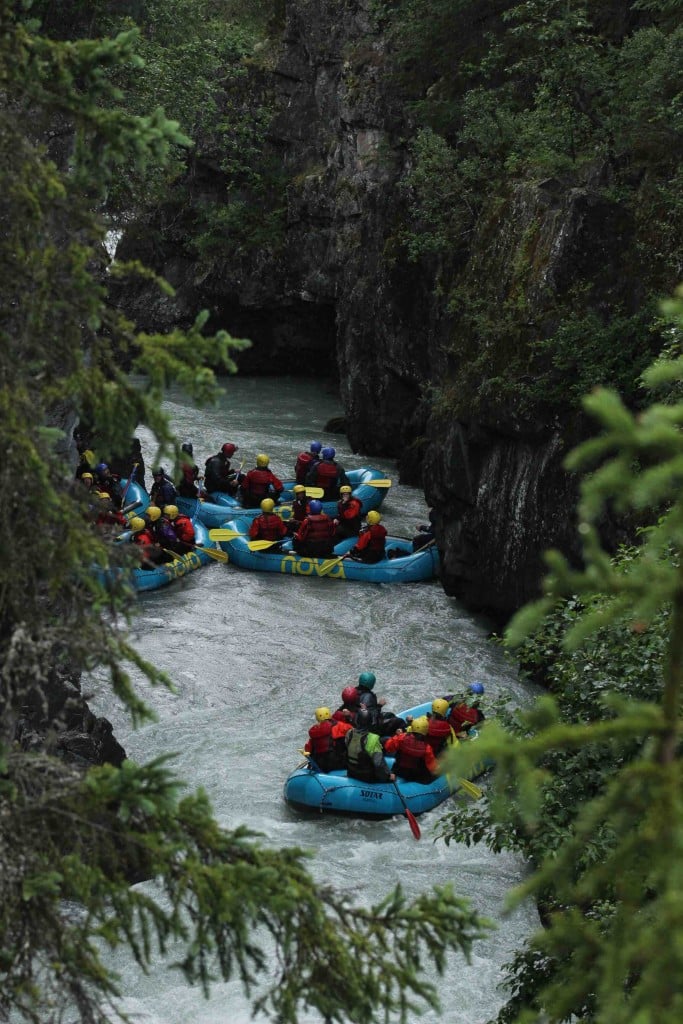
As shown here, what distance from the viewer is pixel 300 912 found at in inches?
190

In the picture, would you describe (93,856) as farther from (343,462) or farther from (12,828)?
(343,462)

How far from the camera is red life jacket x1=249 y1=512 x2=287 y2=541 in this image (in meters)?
20.0

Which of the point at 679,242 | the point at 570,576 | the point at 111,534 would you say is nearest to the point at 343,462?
the point at 679,242

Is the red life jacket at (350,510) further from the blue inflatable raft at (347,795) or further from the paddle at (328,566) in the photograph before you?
the blue inflatable raft at (347,795)

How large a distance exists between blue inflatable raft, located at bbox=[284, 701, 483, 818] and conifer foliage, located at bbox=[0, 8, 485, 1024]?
7.08 metres

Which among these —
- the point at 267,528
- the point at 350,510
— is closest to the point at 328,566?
the point at 350,510

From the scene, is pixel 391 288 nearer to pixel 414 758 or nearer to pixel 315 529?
pixel 315 529

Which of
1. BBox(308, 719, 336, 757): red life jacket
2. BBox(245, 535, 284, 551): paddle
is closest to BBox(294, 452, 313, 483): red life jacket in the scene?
BBox(245, 535, 284, 551): paddle

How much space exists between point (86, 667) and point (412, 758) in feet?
25.9

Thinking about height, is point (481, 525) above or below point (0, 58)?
below

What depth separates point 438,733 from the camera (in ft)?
40.9

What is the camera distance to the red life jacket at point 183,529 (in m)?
19.7

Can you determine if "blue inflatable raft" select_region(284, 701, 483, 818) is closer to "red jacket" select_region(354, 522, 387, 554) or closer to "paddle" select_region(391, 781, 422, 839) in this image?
"paddle" select_region(391, 781, 422, 839)

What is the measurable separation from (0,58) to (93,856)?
330 centimetres
